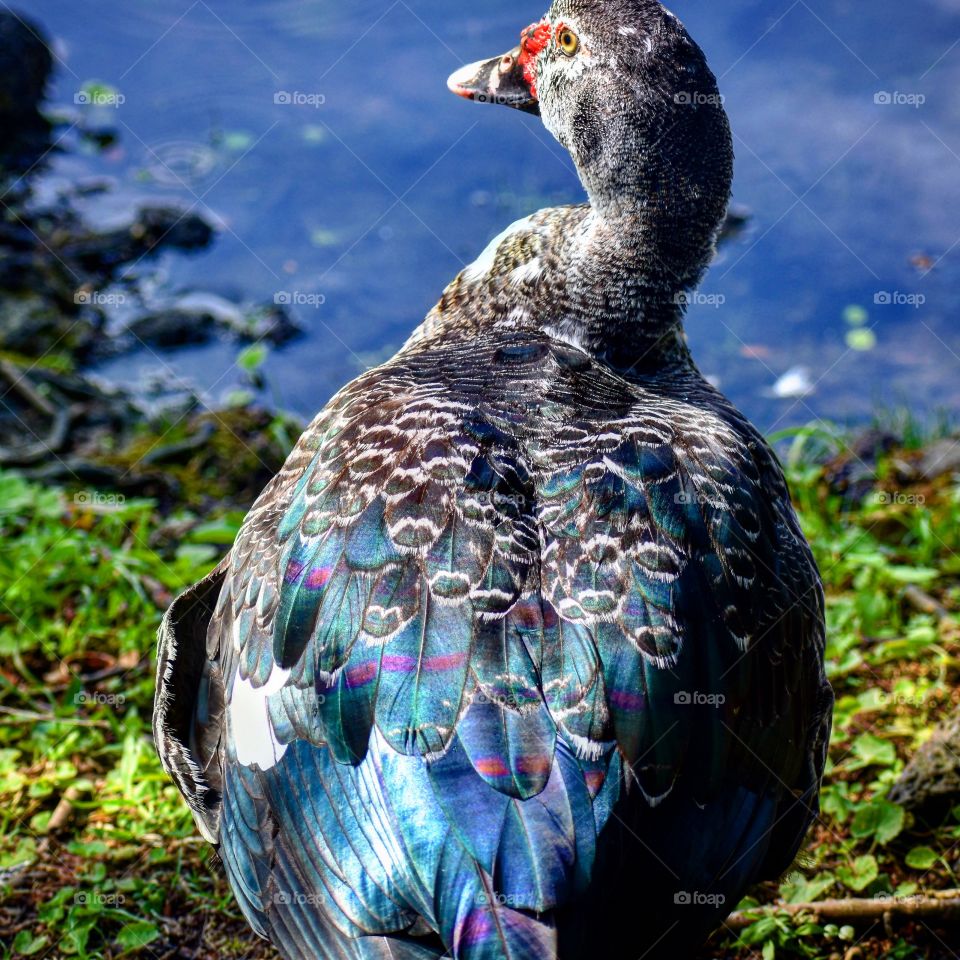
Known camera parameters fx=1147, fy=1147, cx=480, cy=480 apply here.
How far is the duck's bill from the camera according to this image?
3.46 meters

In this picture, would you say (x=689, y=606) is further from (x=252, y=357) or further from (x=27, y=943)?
(x=252, y=357)

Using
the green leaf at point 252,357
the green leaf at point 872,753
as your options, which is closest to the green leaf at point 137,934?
the green leaf at point 872,753

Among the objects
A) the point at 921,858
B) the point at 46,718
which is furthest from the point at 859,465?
the point at 46,718

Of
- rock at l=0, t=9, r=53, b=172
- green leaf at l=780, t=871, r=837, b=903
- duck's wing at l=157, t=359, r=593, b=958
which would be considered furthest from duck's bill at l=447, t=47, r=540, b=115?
rock at l=0, t=9, r=53, b=172

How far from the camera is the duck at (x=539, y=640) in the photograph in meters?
2.07

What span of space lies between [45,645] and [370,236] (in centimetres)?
385

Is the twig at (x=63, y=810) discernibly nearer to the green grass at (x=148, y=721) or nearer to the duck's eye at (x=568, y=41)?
the green grass at (x=148, y=721)

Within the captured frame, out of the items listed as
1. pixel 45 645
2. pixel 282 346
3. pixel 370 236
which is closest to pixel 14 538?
pixel 45 645

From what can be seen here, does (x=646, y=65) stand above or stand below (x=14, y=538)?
above

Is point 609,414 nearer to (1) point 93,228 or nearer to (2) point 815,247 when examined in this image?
(2) point 815,247

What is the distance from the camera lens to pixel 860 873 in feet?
10.2

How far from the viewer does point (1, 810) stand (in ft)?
11.1

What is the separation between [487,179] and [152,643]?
162 inches

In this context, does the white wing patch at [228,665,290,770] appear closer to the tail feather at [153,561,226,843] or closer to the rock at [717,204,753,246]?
the tail feather at [153,561,226,843]
